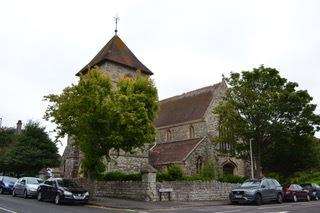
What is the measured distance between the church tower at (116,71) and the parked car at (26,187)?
10.7 meters

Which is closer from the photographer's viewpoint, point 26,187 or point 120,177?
point 26,187

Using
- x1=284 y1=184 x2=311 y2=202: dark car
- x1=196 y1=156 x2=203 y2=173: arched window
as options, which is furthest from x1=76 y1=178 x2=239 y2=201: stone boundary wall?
x1=196 y1=156 x2=203 y2=173: arched window

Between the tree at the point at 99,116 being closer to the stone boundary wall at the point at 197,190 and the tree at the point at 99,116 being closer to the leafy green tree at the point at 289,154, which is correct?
the stone boundary wall at the point at 197,190

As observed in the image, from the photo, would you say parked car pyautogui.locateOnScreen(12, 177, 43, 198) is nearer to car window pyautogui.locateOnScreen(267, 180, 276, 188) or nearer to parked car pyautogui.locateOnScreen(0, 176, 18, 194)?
parked car pyautogui.locateOnScreen(0, 176, 18, 194)

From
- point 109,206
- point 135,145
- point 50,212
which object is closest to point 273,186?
point 135,145

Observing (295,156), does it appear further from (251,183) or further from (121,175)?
(121,175)

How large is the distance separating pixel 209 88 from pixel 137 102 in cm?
2121

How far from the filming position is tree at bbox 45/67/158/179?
26953 mm

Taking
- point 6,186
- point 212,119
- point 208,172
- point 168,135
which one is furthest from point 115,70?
point 6,186

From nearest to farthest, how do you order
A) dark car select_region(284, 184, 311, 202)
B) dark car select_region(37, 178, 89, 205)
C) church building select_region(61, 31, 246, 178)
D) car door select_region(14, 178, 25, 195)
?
dark car select_region(37, 178, 89, 205), car door select_region(14, 178, 25, 195), dark car select_region(284, 184, 311, 202), church building select_region(61, 31, 246, 178)

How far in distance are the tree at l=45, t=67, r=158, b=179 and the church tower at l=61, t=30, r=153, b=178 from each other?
490 inches

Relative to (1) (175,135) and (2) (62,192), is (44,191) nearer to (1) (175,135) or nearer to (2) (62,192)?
(2) (62,192)

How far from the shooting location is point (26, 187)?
30062mm

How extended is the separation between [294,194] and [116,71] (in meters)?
22.2
